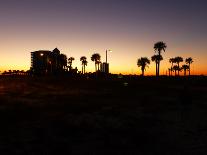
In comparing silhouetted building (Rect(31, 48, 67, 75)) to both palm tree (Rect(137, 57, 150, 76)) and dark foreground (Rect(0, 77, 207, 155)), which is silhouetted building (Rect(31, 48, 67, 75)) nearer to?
palm tree (Rect(137, 57, 150, 76))

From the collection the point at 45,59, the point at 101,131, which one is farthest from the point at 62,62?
the point at 101,131

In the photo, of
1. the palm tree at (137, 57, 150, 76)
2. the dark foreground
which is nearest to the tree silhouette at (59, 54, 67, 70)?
the palm tree at (137, 57, 150, 76)

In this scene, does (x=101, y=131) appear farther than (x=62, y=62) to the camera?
No

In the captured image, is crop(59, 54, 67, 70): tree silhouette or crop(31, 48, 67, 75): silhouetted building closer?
crop(59, 54, 67, 70): tree silhouette

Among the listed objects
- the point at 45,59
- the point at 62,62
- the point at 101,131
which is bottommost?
the point at 101,131

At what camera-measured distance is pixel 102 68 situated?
586 feet

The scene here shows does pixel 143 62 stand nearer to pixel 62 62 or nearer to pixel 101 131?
pixel 62 62

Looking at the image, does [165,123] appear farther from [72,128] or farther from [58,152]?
[58,152]

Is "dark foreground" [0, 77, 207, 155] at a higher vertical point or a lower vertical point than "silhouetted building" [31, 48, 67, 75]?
lower

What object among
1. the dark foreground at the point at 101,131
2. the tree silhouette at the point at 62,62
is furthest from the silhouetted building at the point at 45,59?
the dark foreground at the point at 101,131

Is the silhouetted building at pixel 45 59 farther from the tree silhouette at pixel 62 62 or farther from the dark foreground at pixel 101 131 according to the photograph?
the dark foreground at pixel 101 131

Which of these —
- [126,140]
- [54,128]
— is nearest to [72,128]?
[54,128]

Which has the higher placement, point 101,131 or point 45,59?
point 45,59

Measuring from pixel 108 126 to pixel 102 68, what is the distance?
162m
